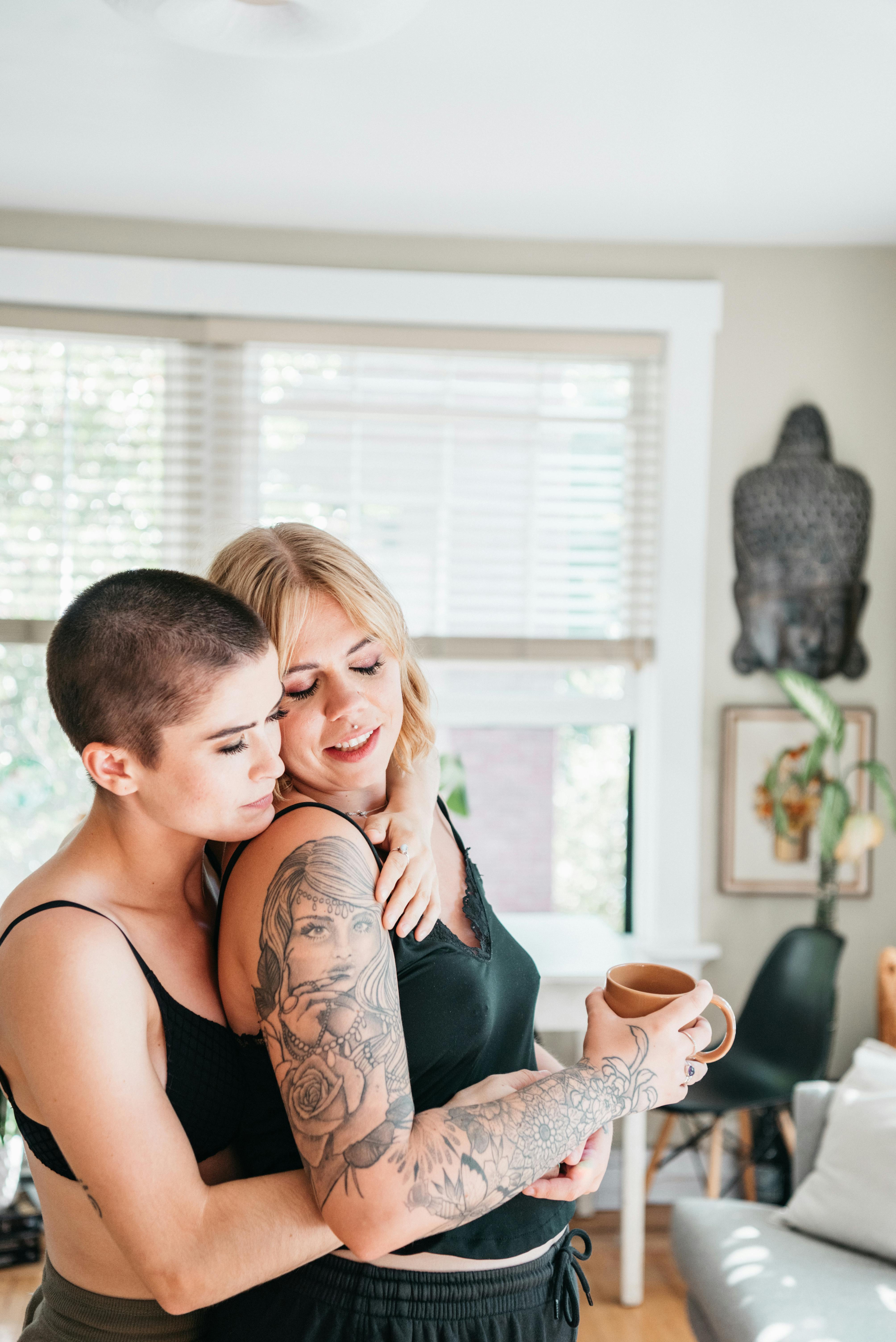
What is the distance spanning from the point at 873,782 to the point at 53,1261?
2692mm

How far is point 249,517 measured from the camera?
9.91 ft

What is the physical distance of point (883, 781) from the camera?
2.82 metres

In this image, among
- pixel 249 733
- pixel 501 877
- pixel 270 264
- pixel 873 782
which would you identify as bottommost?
pixel 501 877

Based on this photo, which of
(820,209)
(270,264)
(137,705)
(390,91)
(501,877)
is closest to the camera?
(137,705)

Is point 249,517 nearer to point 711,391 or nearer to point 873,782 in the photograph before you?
point 711,391

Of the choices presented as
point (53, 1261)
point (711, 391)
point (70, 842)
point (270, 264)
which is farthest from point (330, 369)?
point (53, 1261)

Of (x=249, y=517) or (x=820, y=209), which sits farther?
(x=249, y=517)

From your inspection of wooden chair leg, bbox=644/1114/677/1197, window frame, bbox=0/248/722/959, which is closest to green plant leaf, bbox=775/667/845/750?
window frame, bbox=0/248/722/959

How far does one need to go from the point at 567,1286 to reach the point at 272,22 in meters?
1.95

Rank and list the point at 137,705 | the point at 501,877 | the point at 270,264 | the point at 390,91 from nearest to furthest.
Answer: the point at 137,705 → the point at 390,91 → the point at 270,264 → the point at 501,877

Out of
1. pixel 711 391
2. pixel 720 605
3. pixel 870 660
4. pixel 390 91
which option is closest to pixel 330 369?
pixel 390 91

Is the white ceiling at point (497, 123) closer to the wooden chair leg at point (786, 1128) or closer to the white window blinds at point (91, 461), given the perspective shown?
the white window blinds at point (91, 461)

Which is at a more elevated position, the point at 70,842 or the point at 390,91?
the point at 390,91

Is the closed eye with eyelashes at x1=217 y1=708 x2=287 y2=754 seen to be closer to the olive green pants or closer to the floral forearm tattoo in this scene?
the floral forearm tattoo
